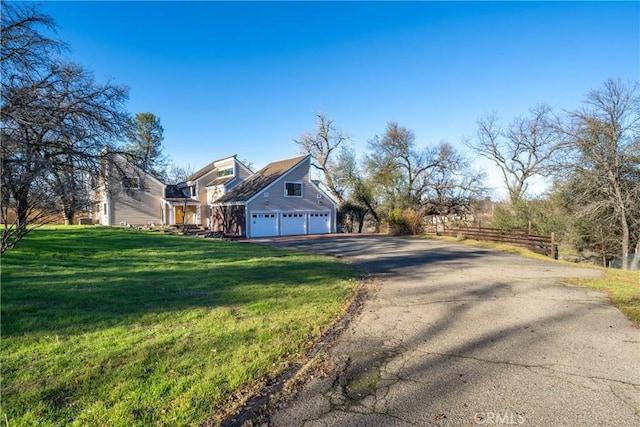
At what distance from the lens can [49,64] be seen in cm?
1218

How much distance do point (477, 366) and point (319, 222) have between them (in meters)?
26.2

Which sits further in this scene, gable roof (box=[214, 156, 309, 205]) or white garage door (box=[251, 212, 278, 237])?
gable roof (box=[214, 156, 309, 205])

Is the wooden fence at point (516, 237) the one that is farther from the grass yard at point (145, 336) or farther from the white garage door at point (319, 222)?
the grass yard at point (145, 336)

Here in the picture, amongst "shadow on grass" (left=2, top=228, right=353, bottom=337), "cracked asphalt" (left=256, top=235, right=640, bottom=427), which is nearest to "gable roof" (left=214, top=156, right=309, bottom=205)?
"shadow on grass" (left=2, top=228, right=353, bottom=337)

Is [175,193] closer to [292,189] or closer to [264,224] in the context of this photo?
[264,224]

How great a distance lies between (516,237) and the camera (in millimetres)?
20203

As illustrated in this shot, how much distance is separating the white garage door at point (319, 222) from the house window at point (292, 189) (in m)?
2.11

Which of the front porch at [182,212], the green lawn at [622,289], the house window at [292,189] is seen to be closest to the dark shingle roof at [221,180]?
the front porch at [182,212]

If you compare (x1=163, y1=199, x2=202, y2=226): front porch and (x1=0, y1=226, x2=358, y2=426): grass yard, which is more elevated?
(x1=163, y1=199, x2=202, y2=226): front porch

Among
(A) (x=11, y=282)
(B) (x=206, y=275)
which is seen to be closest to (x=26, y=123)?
(A) (x=11, y=282)

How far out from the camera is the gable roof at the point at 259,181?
27.4 meters

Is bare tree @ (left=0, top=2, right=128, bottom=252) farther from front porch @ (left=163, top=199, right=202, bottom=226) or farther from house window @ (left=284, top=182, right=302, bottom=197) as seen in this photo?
front porch @ (left=163, top=199, right=202, bottom=226)

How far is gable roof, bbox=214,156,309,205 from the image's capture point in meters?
27.4

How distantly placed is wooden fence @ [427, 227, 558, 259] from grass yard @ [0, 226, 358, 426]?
1471cm
